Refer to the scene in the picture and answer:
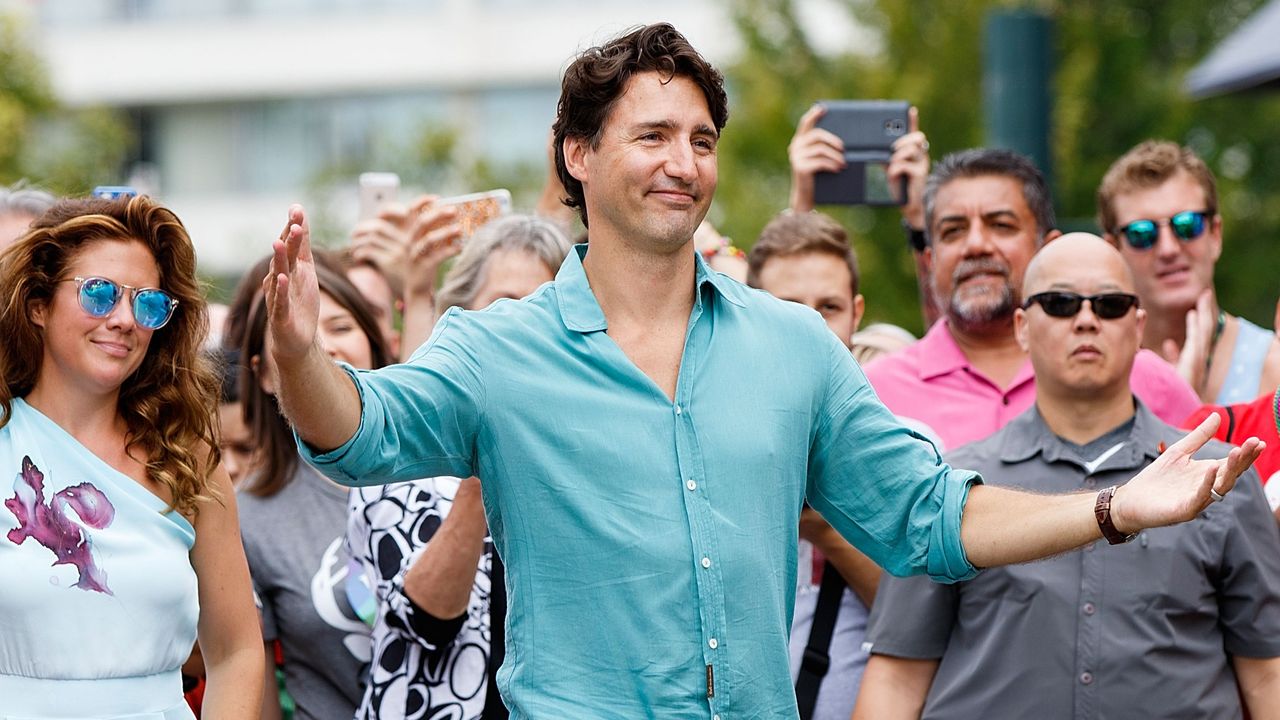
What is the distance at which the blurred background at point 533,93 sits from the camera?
14633 mm

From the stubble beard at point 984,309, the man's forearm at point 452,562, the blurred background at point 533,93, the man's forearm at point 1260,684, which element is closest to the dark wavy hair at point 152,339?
the blurred background at point 533,93

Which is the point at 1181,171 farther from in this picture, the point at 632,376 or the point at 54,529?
the point at 54,529

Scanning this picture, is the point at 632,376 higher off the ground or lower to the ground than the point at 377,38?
lower

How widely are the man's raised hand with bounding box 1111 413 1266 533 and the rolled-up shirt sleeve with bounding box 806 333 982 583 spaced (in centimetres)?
35

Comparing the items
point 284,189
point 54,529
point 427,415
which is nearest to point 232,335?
point 54,529

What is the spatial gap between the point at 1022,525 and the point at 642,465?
75 cm

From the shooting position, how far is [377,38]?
33938 mm

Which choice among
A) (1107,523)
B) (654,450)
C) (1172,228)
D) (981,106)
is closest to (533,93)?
(981,106)

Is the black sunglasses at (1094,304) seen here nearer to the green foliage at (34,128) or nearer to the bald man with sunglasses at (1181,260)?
the bald man with sunglasses at (1181,260)

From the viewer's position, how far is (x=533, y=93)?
33.7m

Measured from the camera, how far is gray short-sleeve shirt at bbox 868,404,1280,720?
14.2 ft

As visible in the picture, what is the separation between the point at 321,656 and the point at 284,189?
30007 mm

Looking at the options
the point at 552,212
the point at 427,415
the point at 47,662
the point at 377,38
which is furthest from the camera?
the point at 377,38

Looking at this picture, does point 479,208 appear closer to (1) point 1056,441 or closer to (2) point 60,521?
(1) point 1056,441
